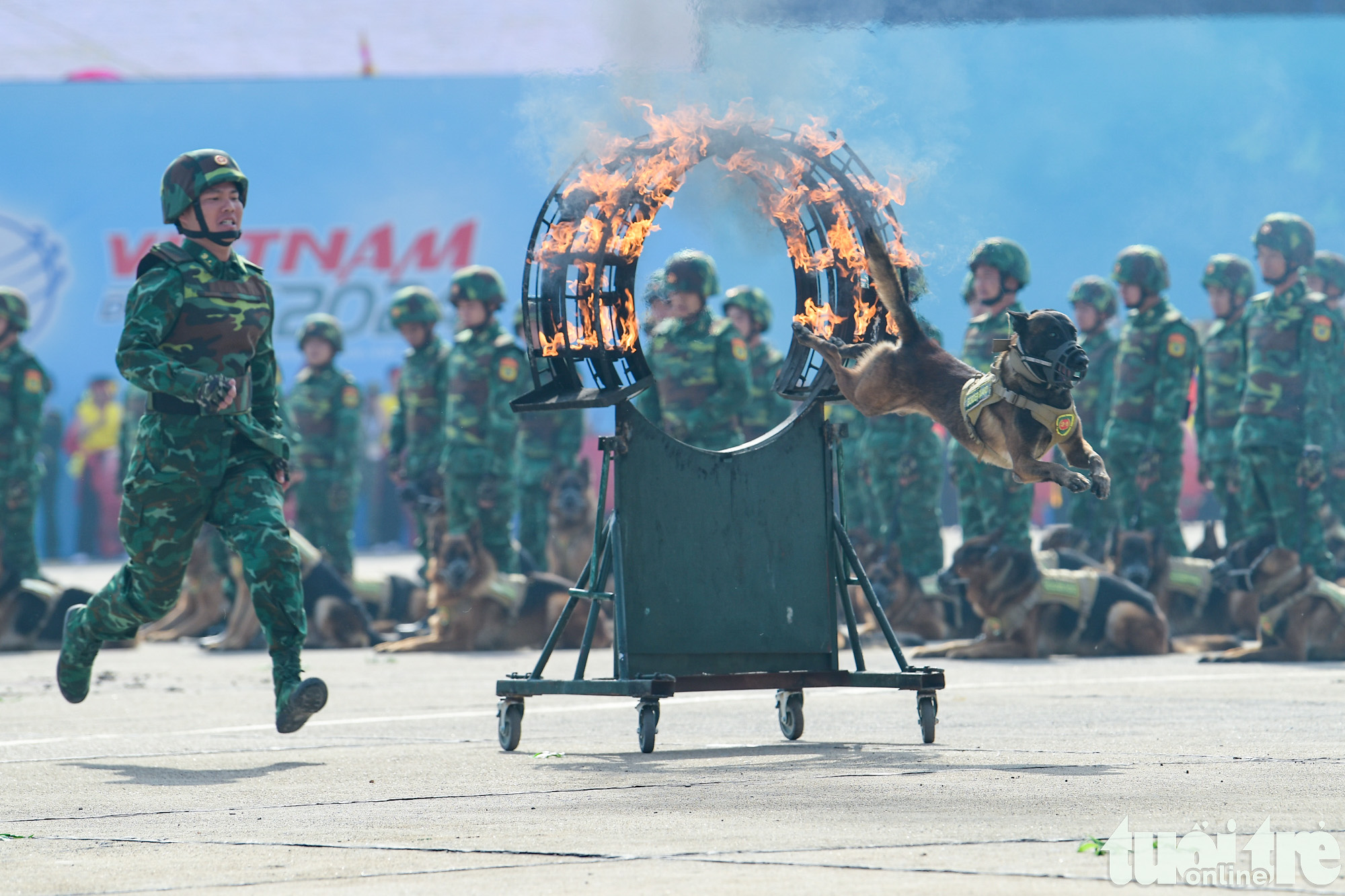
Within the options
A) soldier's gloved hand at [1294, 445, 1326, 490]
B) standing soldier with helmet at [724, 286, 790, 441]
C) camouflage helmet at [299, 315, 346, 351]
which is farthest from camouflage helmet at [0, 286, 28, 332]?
soldier's gloved hand at [1294, 445, 1326, 490]

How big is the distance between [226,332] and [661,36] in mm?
3073

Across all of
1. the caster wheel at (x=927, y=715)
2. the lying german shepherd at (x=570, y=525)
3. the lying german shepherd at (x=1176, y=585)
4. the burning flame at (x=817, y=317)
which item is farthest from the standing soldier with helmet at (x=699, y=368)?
the caster wheel at (x=927, y=715)

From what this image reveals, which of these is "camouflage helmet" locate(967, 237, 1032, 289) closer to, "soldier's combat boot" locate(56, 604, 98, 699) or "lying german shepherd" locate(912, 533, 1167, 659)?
"lying german shepherd" locate(912, 533, 1167, 659)

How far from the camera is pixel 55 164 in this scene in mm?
27781

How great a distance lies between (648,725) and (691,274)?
24.7 ft

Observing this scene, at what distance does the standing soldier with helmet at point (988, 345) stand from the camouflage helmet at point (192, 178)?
21.2ft

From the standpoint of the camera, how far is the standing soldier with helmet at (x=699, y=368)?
46.0 ft

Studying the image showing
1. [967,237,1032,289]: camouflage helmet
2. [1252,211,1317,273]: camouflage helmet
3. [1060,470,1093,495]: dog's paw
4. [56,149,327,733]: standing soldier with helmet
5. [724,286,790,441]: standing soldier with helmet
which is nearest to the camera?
[1060,470,1093,495]: dog's paw

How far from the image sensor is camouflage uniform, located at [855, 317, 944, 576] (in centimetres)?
1438

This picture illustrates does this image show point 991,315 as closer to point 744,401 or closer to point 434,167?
point 744,401

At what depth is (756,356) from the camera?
16.6 metres

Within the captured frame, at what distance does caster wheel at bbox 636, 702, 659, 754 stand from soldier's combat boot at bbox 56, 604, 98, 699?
8.11 ft

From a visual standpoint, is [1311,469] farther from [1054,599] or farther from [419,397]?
[419,397]

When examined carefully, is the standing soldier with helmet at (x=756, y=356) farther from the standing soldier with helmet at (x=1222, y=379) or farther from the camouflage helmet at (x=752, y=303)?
the standing soldier with helmet at (x=1222, y=379)
